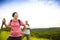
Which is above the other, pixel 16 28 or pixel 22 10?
pixel 22 10

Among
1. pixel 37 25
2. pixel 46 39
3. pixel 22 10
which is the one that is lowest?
pixel 46 39

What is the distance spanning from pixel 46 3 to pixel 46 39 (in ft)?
1.29

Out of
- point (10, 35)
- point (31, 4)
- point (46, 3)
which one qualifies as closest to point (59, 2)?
point (46, 3)

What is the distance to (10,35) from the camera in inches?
82.2

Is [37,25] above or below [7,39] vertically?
above

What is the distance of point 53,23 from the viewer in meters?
2.17

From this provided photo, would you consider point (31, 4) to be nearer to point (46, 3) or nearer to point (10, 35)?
point (46, 3)

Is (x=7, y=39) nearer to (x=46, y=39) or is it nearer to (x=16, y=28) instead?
(x=16, y=28)

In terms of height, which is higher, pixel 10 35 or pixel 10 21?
pixel 10 21

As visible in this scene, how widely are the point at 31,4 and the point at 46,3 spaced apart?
0.54 ft

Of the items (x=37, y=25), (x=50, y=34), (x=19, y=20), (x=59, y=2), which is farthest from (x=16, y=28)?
(x=59, y=2)

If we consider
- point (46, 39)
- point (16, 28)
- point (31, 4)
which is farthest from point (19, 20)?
point (46, 39)

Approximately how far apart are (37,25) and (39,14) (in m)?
0.12

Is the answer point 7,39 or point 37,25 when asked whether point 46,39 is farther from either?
point 7,39
